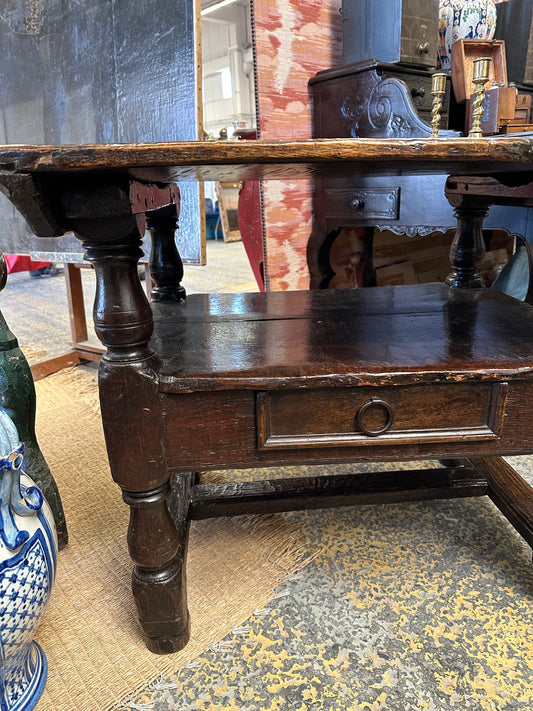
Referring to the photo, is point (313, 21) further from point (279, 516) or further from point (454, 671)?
point (454, 671)

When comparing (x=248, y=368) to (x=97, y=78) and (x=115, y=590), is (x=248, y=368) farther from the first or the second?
(x=97, y=78)

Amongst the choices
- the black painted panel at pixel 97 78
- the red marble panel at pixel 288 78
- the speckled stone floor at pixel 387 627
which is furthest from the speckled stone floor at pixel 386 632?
the red marble panel at pixel 288 78

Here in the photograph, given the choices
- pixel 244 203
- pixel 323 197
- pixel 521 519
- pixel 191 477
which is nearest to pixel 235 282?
pixel 244 203

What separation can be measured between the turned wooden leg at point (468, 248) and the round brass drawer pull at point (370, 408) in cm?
65

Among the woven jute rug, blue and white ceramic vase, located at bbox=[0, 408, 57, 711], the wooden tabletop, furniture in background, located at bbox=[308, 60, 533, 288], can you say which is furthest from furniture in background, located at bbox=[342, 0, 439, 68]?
blue and white ceramic vase, located at bbox=[0, 408, 57, 711]

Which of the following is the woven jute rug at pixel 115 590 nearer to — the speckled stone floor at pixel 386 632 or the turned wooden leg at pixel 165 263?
the speckled stone floor at pixel 386 632

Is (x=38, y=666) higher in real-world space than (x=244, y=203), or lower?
→ lower

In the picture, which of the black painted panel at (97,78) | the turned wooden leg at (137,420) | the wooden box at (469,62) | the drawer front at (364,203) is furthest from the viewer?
the wooden box at (469,62)

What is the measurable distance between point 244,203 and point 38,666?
83.8 inches

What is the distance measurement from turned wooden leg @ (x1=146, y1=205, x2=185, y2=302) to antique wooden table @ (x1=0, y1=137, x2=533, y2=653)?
0.26 metres

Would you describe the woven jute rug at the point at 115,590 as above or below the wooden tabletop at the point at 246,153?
below

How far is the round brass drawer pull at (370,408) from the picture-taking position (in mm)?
777

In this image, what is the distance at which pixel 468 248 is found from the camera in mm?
1297

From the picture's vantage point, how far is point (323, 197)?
208 cm
